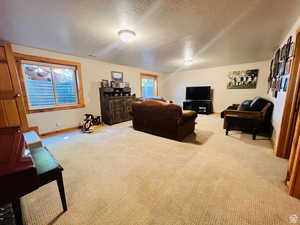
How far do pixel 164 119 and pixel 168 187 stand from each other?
165cm

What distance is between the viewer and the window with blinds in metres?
3.17

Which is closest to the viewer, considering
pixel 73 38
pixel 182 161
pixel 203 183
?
pixel 203 183

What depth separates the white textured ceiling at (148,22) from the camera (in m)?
1.57

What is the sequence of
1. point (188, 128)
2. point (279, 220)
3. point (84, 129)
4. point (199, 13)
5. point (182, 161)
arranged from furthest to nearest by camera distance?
point (84, 129), point (188, 128), point (182, 161), point (199, 13), point (279, 220)

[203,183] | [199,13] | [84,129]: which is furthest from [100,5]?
[84,129]

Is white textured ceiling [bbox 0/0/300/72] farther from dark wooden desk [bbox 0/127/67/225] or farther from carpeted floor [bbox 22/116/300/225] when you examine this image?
carpeted floor [bbox 22/116/300/225]

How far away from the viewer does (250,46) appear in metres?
3.18

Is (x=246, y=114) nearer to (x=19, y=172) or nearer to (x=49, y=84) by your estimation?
(x=19, y=172)

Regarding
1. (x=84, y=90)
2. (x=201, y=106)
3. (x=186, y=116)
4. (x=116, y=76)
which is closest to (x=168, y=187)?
(x=186, y=116)

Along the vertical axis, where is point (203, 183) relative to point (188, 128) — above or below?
below

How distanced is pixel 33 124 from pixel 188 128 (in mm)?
3997

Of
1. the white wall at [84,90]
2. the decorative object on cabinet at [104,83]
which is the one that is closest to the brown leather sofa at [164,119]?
the decorative object on cabinet at [104,83]

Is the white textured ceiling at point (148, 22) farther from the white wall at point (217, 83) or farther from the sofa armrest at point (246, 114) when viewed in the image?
the white wall at point (217, 83)

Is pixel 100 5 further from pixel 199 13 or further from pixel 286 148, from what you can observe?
pixel 286 148
